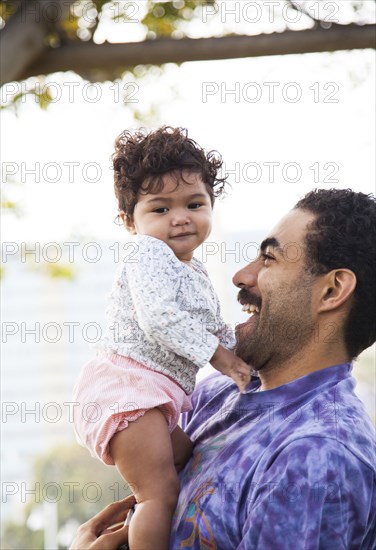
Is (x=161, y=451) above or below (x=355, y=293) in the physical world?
below

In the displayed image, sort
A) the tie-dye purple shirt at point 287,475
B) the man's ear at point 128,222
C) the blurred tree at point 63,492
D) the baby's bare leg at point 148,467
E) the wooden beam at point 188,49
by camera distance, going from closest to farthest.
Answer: the tie-dye purple shirt at point 287,475
the wooden beam at point 188,49
the baby's bare leg at point 148,467
the man's ear at point 128,222
the blurred tree at point 63,492

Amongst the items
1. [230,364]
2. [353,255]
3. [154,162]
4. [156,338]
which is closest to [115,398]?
[156,338]

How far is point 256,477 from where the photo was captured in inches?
89.7

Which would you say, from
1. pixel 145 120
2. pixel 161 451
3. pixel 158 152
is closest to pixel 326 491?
pixel 161 451

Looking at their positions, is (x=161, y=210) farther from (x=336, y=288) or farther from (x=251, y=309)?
(x=336, y=288)

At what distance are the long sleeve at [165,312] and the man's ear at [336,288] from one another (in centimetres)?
37

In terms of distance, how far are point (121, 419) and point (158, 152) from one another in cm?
81

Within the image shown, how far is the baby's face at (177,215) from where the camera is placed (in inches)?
107

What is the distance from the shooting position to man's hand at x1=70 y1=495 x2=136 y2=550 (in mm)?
2609

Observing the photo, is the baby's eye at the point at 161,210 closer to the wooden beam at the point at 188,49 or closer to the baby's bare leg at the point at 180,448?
the wooden beam at the point at 188,49

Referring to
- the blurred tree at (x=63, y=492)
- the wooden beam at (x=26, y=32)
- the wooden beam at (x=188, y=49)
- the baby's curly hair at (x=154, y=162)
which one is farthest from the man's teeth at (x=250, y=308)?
the blurred tree at (x=63, y=492)

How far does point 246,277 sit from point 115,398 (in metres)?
0.56

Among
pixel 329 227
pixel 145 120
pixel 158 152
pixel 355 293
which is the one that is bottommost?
pixel 355 293

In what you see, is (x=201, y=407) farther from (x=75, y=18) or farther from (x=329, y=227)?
(x=75, y=18)
